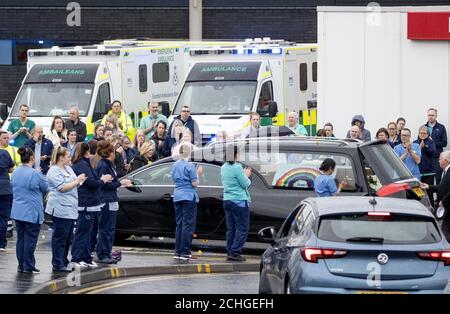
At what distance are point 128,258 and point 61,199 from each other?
2.50 metres

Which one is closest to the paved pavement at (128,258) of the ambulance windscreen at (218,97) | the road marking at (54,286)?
the road marking at (54,286)

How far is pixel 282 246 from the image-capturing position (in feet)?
45.1

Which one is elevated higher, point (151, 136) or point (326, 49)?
point (326, 49)

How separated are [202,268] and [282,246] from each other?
5178 millimetres

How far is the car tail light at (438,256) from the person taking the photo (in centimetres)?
1252

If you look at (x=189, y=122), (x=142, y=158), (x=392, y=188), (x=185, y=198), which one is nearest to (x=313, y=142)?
(x=392, y=188)

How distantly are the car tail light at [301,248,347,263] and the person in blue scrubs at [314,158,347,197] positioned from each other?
568 centimetres

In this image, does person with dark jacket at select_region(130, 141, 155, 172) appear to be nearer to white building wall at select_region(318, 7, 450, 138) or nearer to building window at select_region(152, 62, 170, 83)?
white building wall at select_region(318, 7, 450, 138)

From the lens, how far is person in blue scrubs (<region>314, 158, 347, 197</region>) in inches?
722

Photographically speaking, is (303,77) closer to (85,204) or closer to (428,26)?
(428,26)

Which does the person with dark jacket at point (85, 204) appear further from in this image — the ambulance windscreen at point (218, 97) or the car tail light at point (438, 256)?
the ambulance windscreen at point (218, 97)

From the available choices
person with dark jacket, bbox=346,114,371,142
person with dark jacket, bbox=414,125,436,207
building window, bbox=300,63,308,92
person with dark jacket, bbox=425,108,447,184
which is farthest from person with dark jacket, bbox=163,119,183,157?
building window, bbox=300,63,308,92
